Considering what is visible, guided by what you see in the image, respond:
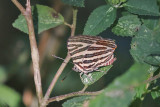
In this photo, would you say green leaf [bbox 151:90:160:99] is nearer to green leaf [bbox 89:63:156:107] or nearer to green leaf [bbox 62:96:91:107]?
green leaf [bbox 62:96:91:107]

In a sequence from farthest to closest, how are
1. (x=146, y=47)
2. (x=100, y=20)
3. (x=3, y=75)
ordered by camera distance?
(x=3, y=75) < (x=100, y=20) < (x=146, y=47)

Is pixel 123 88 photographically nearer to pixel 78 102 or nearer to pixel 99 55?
pixel 78 102

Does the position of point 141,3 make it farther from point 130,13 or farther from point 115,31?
point 115,31

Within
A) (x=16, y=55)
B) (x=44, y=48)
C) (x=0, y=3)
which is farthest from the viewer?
(x=0, y=3)

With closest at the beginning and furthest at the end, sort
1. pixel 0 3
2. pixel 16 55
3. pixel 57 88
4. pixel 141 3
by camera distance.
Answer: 1. pixel 141 3
2. pixel 57 88
3. pixel 16 55
4. pixel 0 3

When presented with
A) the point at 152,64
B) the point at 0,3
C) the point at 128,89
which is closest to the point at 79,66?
the point at 152,64

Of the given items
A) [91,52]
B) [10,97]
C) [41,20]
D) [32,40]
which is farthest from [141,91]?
[10,97]
